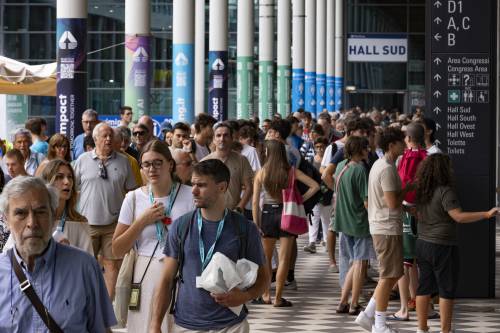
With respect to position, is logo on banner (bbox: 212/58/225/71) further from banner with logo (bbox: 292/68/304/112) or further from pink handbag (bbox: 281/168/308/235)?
banner with logo (bbox: 292/68/304/112)

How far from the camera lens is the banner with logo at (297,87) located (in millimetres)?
46562

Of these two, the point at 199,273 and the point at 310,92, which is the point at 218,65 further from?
the point at 310,92

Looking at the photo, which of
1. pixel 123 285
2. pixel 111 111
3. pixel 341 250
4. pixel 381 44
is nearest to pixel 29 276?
pixel 123 285

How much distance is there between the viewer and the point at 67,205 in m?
9.06

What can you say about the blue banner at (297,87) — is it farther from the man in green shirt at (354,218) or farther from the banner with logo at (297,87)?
the man in green shirt at (354,218)

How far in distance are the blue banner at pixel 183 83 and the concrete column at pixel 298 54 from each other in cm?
1934

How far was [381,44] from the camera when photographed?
6481cm

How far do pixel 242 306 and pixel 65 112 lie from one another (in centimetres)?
850

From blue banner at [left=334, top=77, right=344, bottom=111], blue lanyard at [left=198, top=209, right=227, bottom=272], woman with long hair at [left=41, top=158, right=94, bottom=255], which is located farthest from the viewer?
blue banner at [left=334, top=77, right=344, bottom=111]

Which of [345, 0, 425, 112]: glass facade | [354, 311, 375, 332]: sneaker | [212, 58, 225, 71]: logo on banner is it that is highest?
[345, 0, 425, 112]: glass facade

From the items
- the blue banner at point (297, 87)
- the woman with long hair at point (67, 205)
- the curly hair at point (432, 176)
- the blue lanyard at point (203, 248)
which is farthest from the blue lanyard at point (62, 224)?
the blue banner at point (297, 87)

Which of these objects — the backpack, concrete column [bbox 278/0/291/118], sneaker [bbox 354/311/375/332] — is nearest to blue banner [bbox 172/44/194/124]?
concrete column [bbox 278/0/291/118]

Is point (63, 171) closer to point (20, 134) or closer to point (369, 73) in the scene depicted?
point (20, 134)

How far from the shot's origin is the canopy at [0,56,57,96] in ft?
78.0
